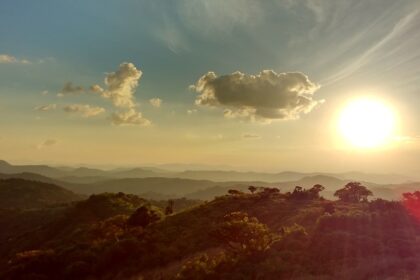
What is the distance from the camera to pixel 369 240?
1368 inches

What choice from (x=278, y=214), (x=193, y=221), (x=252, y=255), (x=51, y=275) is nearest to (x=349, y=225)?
(x=252, y=255)

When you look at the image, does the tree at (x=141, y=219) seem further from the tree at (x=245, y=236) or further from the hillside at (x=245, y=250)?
the tree at (x=245, y=236)

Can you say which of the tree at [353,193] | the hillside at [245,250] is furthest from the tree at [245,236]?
the tree at [353,193]

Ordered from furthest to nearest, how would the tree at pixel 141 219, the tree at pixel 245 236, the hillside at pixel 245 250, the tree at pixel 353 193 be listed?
the tree at pixel 353 193, the tree at pixel 141 219, the tree at pixel 245 236, the hillside at pixel 245 250

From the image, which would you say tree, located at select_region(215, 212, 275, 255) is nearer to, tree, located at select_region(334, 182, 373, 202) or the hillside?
the hillside

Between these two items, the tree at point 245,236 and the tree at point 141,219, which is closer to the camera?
the tree at point 245,236

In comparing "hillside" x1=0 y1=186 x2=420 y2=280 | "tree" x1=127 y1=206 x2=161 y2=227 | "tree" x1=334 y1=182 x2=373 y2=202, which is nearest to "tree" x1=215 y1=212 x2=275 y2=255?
"hillside" x1=0 y1=186 x2=420 y2=280

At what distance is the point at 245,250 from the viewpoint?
33.2 m

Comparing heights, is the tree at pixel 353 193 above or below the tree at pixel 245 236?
above

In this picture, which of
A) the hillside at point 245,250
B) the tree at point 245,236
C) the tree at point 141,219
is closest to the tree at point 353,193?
the hillside at point 245,250

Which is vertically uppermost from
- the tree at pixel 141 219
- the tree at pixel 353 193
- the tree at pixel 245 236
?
the tree at pixel 353 193

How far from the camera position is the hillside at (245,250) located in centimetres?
2766

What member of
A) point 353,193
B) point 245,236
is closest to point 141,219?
point 245,236

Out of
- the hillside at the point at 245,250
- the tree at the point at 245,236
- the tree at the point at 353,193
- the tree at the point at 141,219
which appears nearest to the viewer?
the hillside at the point at 245,250
